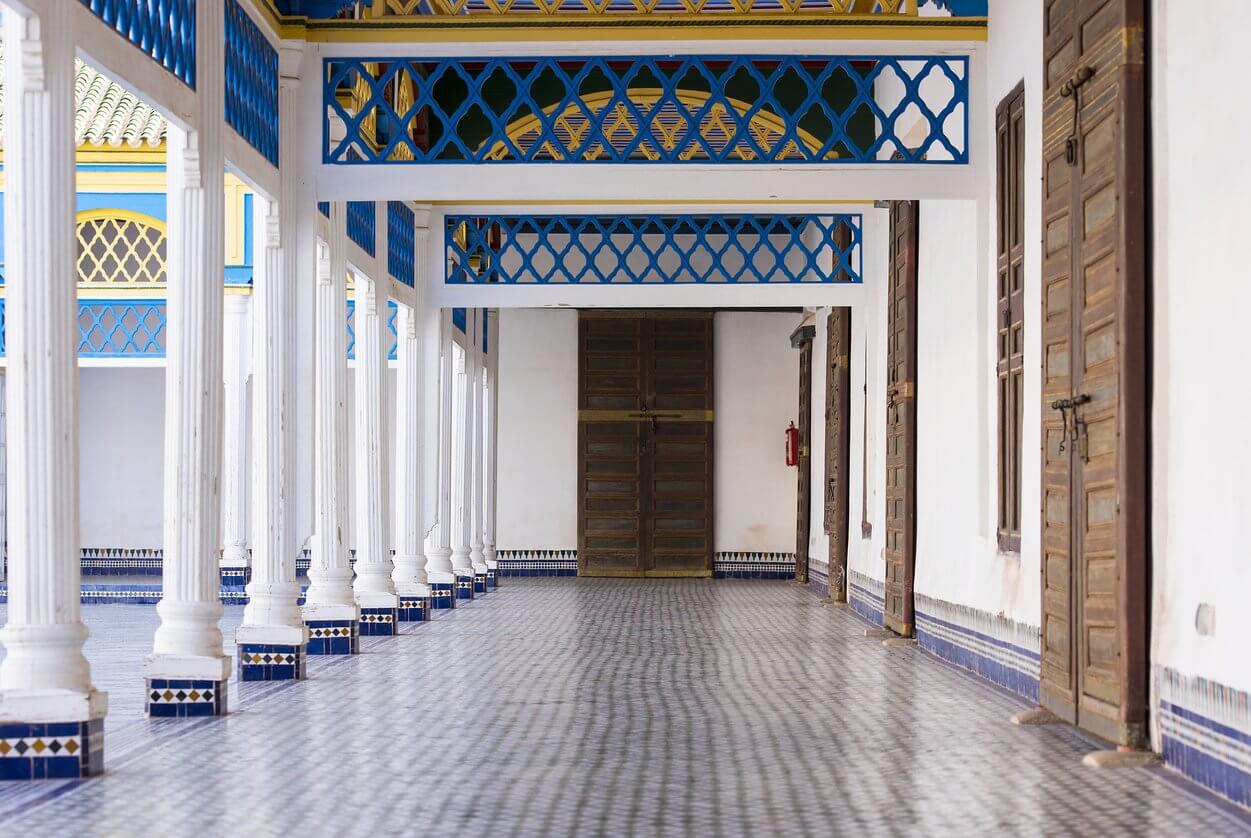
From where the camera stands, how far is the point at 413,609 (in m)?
12.3

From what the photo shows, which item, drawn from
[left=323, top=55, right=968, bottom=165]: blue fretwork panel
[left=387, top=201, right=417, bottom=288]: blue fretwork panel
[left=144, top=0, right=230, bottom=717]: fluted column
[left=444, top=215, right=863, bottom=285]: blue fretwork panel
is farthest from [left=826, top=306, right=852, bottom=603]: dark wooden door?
[left=144, top=0, right=230, bottom=717]: fluted column

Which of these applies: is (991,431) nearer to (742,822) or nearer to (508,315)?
(742,822)

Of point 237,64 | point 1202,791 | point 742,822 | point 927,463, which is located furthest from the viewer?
point 927,463

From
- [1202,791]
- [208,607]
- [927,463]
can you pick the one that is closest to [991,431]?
[927,463]

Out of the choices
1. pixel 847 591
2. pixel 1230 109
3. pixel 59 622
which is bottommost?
pixel 847 591

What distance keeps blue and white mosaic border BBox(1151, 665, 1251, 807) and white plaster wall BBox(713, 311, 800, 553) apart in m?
13.4

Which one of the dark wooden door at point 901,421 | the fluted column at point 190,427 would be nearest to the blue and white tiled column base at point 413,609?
the dark wooden door at point 901,421

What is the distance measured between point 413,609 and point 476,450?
480 centimetres

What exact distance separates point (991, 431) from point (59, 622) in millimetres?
4884

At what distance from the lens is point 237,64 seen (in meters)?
7.19

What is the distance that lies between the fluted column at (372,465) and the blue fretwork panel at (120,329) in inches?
162

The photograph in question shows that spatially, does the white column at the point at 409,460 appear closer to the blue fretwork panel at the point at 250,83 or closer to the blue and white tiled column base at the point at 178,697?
the blue fretwork panel at the point at 250,83

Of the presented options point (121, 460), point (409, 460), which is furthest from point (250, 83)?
point (121, 460)

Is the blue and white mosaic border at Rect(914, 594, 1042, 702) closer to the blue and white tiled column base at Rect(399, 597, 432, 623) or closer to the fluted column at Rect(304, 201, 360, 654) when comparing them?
the fluted column at Rect(304, 201, 360, 654)
